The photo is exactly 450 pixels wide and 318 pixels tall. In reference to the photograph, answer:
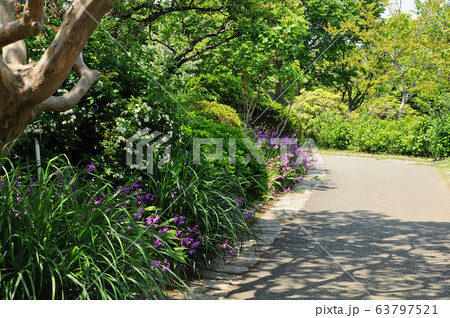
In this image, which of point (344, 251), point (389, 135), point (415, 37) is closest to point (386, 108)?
point (415, 37)

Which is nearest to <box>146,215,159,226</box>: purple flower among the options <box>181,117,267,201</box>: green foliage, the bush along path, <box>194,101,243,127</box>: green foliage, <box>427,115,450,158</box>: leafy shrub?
the bush along path

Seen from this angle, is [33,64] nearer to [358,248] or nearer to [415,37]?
[358,248]

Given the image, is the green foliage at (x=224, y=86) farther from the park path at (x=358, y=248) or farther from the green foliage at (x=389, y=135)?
the green foliage at (x=389, y=135)

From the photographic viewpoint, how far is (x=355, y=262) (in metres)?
4.90

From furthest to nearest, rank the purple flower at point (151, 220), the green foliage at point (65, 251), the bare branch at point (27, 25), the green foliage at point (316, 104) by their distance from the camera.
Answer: the green foliage at point (316, 104) < the purple flower at point (151, 220) < the bare branch at point (27, 25) < the green foliage at point (65, 251)

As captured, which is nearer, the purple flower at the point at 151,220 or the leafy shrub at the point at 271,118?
the purple flower at the point at 151,220

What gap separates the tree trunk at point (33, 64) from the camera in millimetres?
3488

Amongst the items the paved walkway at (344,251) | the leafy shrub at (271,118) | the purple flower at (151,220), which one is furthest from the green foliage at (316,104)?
the purple flower at (151,220)

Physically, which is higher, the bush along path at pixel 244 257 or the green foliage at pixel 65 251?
the green foliage at pixel 65 251

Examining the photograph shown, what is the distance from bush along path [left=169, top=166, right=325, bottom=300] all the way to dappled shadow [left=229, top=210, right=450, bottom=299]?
4.2 inches

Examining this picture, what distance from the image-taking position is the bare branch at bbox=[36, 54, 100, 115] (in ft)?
14.5

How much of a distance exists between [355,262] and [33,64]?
366cm

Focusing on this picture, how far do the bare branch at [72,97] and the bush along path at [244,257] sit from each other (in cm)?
205

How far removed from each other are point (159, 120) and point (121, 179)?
2.74 feet
